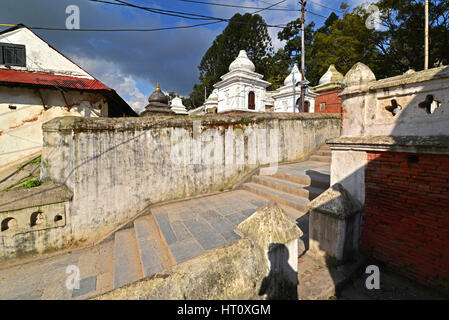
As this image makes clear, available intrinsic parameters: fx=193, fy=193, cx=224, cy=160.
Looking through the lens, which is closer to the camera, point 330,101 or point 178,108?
point 330,101

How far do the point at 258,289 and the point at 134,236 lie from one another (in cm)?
379

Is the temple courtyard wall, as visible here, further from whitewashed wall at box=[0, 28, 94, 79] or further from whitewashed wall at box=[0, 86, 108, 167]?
whitewashed wall at box=[0, 28, 94, 79]

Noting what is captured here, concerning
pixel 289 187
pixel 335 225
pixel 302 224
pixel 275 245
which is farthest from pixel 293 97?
pixel 275 245

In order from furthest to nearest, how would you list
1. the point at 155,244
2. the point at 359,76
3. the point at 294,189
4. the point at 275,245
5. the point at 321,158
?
the point at 321,158 → the point at 294,189 → the point at 155,244 → the point at 359,76 → the point at 275,245

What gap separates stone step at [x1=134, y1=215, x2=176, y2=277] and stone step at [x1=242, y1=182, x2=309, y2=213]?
10.6ft

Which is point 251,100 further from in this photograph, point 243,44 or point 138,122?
point 243,44

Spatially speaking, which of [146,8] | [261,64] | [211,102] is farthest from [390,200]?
[261,64]

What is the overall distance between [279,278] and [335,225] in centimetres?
141

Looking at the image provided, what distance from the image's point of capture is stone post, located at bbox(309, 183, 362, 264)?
313cm

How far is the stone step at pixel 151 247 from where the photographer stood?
3.48 m

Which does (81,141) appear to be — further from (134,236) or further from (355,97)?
(355,97)

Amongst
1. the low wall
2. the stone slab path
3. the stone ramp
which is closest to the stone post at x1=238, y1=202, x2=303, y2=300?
the stone slab path

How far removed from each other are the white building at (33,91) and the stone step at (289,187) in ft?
26.5

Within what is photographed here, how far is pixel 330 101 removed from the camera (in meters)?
15.3
